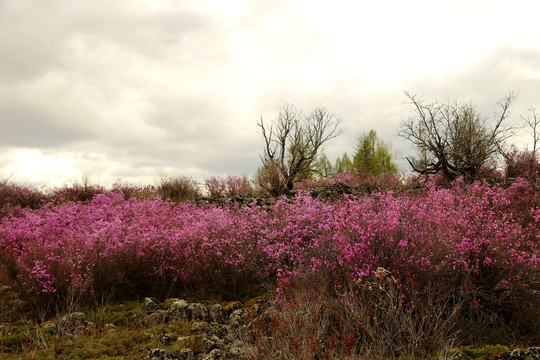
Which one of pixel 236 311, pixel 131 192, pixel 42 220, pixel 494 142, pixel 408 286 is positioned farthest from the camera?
pixel 494 142

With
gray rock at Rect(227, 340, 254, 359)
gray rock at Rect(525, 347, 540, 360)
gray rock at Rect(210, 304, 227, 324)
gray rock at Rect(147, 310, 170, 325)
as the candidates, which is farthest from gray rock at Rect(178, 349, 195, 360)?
A: gray rock at Rect(525, 347, 540, 360)

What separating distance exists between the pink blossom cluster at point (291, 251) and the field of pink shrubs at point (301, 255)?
0.02 metres

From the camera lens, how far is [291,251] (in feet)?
24.2

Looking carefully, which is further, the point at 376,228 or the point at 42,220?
the point at 42,220

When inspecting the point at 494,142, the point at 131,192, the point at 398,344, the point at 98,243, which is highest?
the point at 494,142

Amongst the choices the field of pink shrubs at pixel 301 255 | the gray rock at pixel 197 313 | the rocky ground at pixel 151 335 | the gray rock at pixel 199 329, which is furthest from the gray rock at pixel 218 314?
the field of pink shrubs at pixel 301 255

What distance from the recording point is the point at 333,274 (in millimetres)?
5172

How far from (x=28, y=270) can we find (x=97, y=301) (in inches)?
46.4

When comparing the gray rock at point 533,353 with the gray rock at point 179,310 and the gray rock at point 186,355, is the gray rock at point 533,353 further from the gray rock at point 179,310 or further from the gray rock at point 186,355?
the gray rock at point 179,310

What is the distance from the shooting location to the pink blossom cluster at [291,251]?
16.5 feet

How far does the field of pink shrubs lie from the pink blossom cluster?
20 mm

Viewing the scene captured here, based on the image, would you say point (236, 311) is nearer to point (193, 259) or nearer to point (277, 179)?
point (193, 259)

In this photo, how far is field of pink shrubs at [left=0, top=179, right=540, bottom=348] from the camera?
16.4ft

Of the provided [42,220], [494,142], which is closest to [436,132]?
[494,142]
